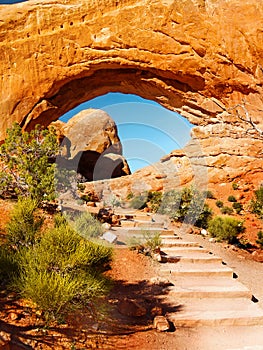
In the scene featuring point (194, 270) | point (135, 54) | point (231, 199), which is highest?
point (135, 54)

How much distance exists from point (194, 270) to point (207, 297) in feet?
3.52

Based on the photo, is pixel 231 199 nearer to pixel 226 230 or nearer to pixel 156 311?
pixel 226 230

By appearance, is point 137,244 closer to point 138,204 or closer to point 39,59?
point 39,59

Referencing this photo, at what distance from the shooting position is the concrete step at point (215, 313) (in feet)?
14.8

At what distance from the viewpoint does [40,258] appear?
3547 mm

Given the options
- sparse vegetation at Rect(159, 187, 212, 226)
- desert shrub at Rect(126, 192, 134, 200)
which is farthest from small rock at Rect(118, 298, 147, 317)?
desert shrub at Rect(126, 192, 134, 200)

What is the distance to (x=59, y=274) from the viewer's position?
3281mm

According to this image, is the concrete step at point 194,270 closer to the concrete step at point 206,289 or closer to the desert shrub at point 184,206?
the concrete step at point 206,289

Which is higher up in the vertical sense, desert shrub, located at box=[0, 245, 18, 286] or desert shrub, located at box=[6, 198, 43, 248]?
desert shrub, located at box=[6, 198, 43, 248]

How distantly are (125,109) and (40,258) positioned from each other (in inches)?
401

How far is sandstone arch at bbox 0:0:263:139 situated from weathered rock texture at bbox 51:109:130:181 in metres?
17.4

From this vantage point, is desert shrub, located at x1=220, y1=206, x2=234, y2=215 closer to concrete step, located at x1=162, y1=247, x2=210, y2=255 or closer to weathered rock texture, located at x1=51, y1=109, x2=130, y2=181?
concrete step, located at x1=162, y1=247, x2=210, y2=255

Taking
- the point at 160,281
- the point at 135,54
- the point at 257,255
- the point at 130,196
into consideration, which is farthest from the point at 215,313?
the point at 130,196

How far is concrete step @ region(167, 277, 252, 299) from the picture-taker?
17.8ft
